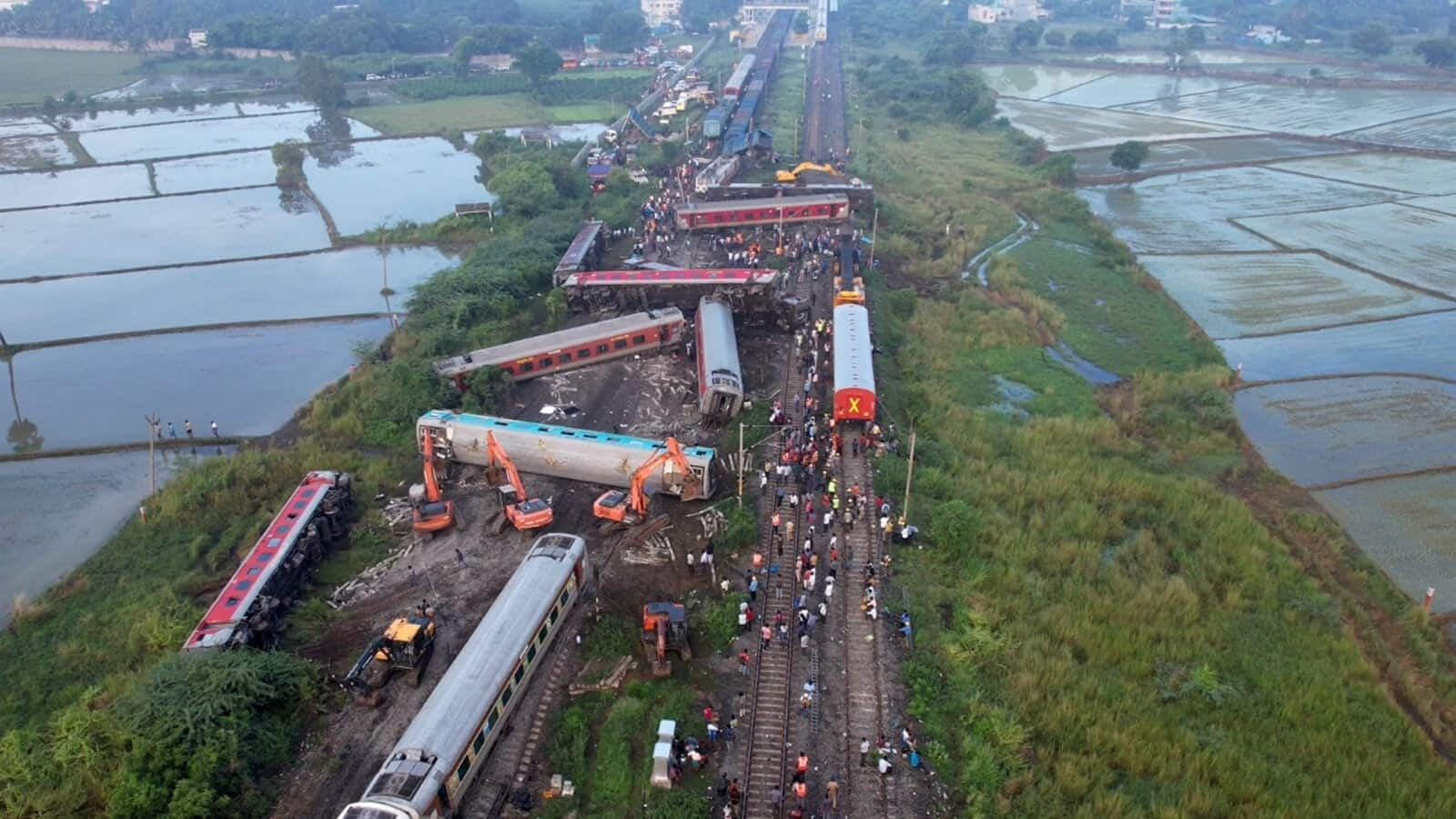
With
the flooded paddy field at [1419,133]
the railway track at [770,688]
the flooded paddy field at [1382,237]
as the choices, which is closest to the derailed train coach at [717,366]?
the railway track at [770,688]

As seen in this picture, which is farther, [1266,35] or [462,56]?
[1266,35]

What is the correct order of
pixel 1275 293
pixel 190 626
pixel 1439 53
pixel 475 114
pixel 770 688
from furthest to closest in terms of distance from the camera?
pixel 1439 53 → pixel 475 114 → pixel 1275 293 → pixel 190 626 → pixel 770 688

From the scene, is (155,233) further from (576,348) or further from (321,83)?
(321,83)

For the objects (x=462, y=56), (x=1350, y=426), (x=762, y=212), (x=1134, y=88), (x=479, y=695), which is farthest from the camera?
(x=462, y=56)

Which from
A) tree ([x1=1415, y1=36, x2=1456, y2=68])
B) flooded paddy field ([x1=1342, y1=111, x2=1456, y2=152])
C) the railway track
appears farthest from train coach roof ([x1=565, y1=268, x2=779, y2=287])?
tree ([x1=1415, y1=36, x2=1456, y2=68])

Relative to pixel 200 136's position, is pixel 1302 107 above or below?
below

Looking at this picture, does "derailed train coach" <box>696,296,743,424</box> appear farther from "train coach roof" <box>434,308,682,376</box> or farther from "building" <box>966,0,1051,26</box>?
"building" <box>966,0,1051,26</box>

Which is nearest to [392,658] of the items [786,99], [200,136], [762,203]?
[762,203]
